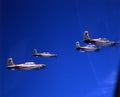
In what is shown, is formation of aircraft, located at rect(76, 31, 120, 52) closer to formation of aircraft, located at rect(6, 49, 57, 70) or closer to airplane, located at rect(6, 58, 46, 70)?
formation of aircraft, located at rect(6, 49, 57, 70)

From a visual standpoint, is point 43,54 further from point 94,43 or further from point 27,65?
point 94,43

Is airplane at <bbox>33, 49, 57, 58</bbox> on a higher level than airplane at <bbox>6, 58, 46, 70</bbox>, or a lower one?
higher

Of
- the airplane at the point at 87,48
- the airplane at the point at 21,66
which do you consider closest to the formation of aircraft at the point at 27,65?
the airplane at the point at 21,66

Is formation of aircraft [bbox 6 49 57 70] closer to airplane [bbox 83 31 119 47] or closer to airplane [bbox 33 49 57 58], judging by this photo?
airplane [bbox 33 49 57 58]

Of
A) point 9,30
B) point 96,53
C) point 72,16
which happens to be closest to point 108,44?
point 96,53

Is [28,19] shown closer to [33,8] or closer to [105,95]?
[33,8]

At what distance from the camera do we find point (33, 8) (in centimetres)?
197

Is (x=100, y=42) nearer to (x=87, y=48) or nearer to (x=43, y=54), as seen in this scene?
(x=87, y=48)

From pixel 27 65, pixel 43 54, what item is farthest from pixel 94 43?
pixel 27 65

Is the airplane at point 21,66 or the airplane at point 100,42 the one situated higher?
the airplane at point 100,42

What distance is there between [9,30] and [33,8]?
0.68ft

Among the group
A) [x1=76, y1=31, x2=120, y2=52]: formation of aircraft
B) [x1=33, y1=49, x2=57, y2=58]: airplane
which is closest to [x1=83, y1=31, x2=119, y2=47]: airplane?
[x1=76, y1=31, x2=120, y2=52]: formation of aircraft

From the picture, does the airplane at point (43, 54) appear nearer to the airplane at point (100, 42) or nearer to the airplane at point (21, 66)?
the airplane at point (21, 66)

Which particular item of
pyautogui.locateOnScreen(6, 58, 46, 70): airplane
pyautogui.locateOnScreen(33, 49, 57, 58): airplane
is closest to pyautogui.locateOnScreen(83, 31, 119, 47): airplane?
pyautogui.locateOnScreen(33, 49, 57, 58): airplane
